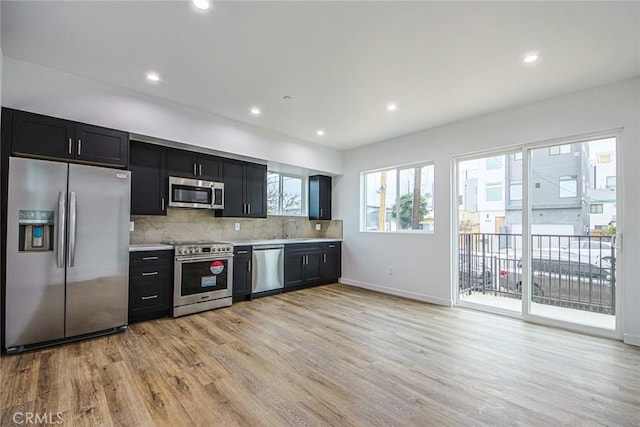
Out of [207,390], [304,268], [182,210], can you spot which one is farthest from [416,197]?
[207,390]

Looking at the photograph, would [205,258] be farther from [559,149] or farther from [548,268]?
[559,149]

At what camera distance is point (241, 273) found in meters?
4.59

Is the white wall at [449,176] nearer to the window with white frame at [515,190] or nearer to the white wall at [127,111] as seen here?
the window with white frame at [515,190]

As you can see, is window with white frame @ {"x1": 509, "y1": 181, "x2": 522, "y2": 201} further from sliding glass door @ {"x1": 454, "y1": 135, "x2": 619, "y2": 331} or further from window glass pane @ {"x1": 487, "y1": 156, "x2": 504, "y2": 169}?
window glass pane @ {"x1": 487, "y1": 156, "x2": 504, "y2": 169}

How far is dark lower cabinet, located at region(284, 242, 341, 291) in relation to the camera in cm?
525

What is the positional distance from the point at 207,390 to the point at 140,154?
301cm

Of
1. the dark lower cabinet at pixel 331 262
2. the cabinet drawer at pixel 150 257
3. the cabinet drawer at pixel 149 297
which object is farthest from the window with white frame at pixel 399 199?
the cabinet drawer at pixel 149 297

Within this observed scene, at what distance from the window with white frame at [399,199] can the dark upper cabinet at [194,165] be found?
9.12ft

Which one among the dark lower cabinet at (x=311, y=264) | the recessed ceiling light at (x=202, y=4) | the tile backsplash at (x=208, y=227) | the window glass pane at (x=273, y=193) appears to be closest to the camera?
the recessed ceiling light at (x=202, y=4)

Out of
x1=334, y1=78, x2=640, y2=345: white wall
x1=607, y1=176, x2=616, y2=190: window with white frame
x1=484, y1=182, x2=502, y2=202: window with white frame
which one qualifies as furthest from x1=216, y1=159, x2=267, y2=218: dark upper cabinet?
x1=607, y1=176, x2=616, y2=190: window with white frame

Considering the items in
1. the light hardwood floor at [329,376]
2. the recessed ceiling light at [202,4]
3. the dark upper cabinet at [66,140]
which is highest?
the recessed ceiling light at [202,4]

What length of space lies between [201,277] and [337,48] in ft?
10.7

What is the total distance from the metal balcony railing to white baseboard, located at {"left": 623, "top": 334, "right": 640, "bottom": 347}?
390 mm

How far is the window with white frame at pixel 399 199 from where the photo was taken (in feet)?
16.2
